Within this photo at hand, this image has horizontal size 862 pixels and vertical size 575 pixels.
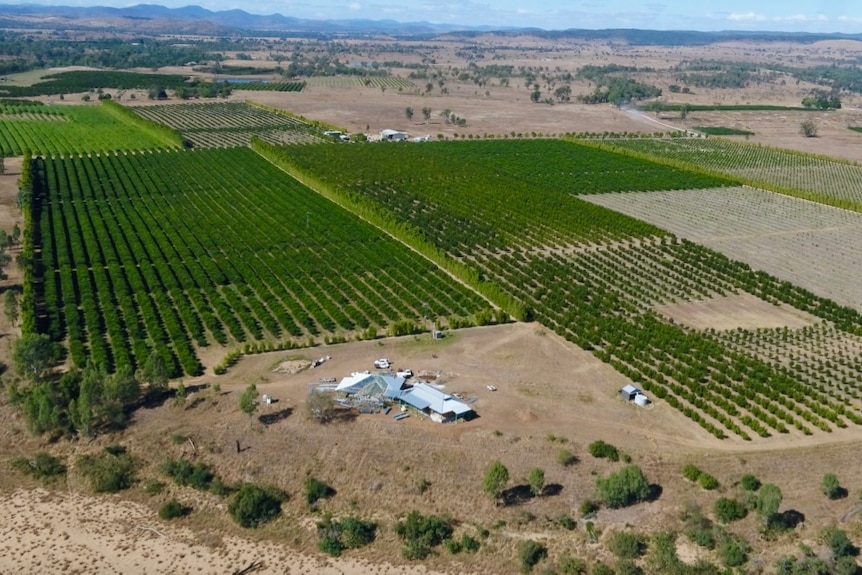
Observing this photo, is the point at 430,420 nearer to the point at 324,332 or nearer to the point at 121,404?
the point at 324,332

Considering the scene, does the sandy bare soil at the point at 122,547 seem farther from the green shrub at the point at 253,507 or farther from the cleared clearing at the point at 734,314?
the cleared clearing at the point at 734,314

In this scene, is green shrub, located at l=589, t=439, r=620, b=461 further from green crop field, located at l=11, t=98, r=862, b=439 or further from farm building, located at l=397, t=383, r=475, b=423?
farm building, located at l=397, t=383, r=475, b=423

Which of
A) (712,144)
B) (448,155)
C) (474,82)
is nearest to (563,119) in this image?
(712,144)

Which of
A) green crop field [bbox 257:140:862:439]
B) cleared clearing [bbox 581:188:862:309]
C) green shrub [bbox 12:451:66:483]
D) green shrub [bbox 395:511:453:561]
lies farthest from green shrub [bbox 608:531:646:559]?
cleared clearing [bbox 581:188:862:309]

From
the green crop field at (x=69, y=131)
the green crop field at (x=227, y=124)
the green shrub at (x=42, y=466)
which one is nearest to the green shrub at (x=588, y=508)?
the green shrub at (x=42, y=466)

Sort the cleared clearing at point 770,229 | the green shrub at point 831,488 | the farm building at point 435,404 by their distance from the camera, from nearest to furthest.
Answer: the green shrub at point 831,488 → the farm building at point 435,404 → the cleared clearing at point 770,229

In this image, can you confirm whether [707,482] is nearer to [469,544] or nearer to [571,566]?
[571,566]
